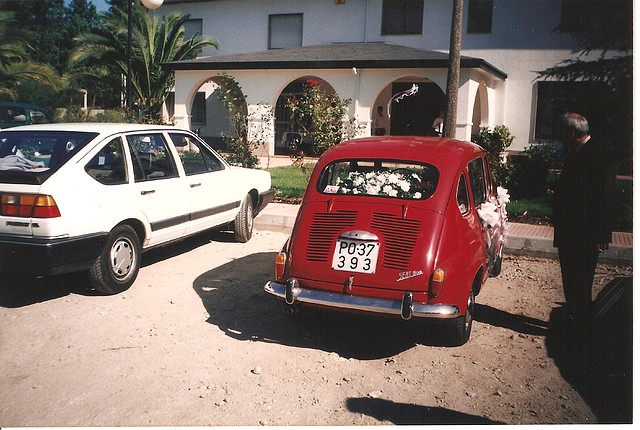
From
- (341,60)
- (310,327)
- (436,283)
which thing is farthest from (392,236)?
(341,60)

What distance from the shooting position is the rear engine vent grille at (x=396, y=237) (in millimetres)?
4180

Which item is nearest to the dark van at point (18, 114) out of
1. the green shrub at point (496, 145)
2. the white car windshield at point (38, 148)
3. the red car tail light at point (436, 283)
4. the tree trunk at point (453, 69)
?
the white car windshield at point (38, 148)

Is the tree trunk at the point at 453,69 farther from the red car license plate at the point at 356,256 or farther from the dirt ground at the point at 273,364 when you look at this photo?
the red car license plate at the point at 356,256

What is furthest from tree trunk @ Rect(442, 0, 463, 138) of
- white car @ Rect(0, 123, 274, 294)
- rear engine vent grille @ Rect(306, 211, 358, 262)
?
rear engine vent grille @ Rect(306, 211, 358, 262)

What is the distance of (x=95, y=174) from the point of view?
18.0 feet

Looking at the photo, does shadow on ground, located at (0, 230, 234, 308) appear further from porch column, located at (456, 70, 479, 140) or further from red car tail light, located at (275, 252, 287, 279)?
porch column, located at (456, 70, 479, 140)

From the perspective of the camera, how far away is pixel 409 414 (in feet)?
11.7

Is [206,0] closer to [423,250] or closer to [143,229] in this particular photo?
[143,229]

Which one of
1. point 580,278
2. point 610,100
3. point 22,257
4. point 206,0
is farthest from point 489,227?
point 206,0

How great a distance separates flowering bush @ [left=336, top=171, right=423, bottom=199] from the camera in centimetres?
467

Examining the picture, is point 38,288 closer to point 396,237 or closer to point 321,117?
point 396,237

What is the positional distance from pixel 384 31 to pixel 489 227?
1698 centimetres

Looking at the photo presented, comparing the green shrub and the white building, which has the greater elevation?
the white building

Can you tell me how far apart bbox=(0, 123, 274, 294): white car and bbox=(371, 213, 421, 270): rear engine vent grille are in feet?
8.63
